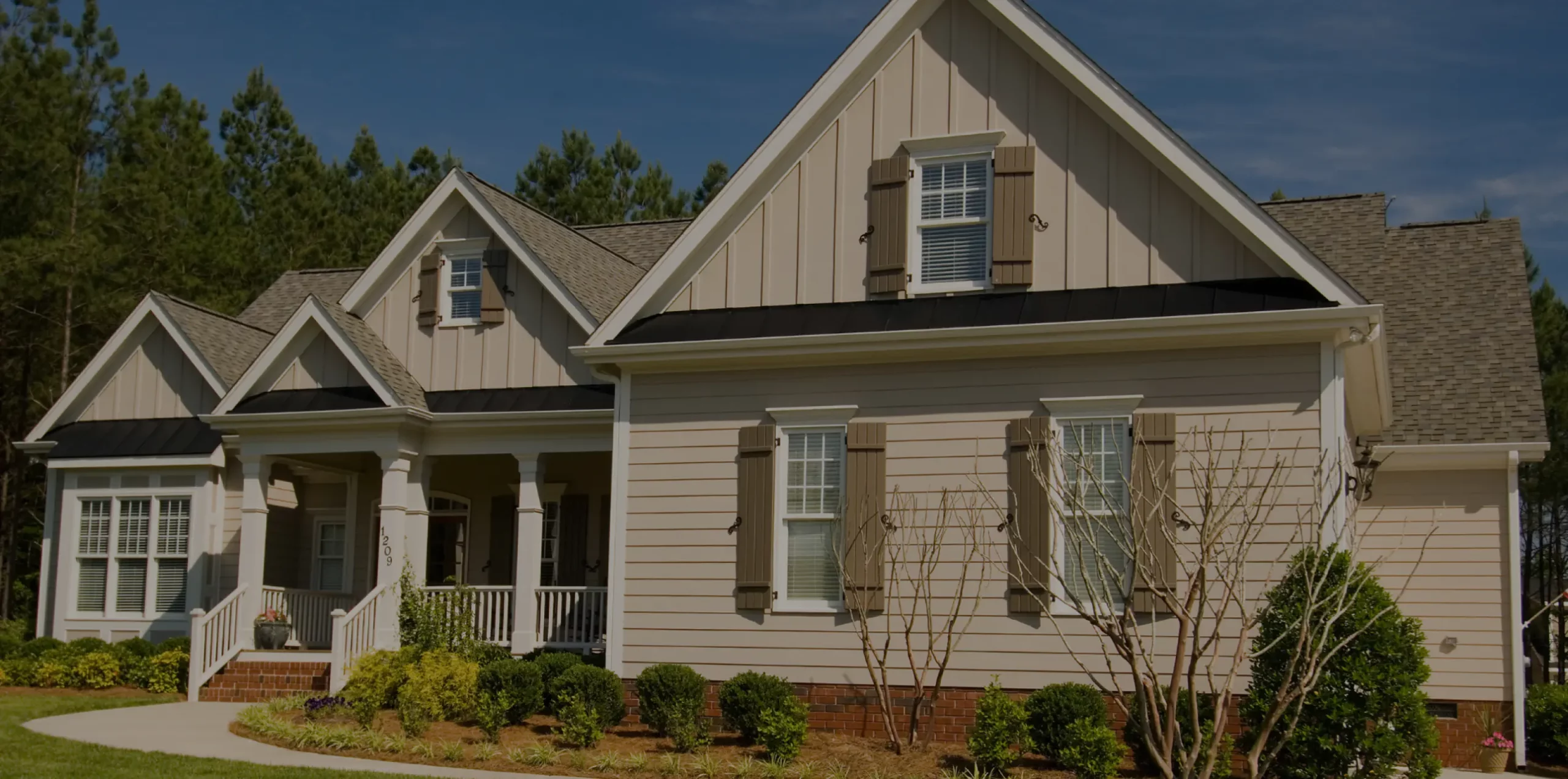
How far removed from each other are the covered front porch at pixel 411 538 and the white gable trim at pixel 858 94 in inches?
133

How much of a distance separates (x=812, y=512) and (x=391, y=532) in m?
6.25

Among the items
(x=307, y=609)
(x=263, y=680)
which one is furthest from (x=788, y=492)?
(x=307, y=609)

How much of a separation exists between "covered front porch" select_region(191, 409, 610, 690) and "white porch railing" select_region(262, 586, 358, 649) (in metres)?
0.02

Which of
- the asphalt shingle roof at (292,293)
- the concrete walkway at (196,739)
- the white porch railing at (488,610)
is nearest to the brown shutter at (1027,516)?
the concrete walkway at (196,739)

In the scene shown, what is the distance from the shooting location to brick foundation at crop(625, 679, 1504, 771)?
14.8 meters

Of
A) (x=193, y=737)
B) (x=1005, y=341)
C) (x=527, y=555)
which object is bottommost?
(x=193, y=737)

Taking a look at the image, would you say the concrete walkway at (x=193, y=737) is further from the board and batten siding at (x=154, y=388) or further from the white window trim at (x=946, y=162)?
the white window trim at (x=946, y=162)

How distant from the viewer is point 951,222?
15.9m

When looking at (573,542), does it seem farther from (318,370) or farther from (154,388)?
(154,388)

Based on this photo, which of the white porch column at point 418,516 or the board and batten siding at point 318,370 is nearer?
the white porch column at point 418,516

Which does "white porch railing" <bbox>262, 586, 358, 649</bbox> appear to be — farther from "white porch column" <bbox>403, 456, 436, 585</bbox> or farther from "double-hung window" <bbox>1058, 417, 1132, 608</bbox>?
"double-hung window" <bbox>1058, 417, 1132, 608</bbox>

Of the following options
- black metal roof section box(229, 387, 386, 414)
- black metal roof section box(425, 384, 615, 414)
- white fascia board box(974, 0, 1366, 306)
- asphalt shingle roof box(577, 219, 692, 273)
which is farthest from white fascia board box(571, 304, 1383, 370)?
asphalt shingle roof box(577, 219, 692, 273)

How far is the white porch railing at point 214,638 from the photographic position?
1878 cm

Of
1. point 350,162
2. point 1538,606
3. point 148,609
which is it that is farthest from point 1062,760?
point 350,162
